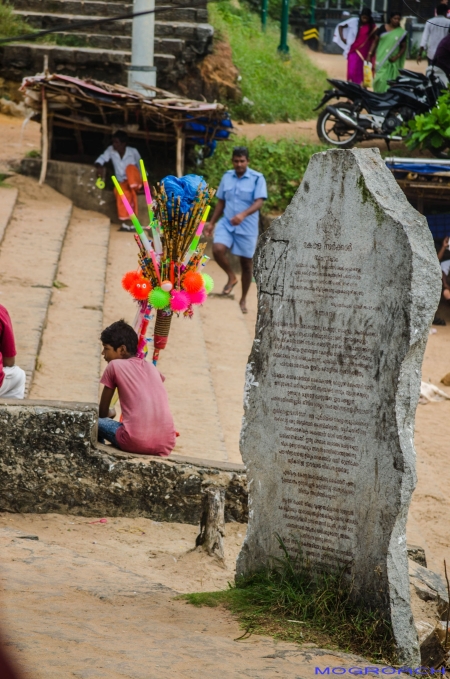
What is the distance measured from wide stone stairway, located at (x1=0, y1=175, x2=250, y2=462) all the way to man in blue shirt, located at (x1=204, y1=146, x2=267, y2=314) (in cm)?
75

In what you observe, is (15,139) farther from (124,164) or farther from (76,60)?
(124,164)

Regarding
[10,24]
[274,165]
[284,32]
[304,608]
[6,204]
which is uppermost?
[284,32]

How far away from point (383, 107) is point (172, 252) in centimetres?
966

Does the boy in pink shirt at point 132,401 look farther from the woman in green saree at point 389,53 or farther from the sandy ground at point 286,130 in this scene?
the woman in green saree at point 389,53

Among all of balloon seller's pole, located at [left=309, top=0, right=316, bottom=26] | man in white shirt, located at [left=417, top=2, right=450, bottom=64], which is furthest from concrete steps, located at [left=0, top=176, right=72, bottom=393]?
balloon seller's pole, located at [left=309, top=0, right=316, bottom=26]

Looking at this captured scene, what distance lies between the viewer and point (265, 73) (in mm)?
20125

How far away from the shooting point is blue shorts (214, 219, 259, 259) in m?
9.90

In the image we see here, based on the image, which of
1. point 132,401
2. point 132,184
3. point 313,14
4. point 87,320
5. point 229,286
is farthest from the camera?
point 313,14

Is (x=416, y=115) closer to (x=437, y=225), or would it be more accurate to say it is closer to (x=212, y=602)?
(x=437, y=225)

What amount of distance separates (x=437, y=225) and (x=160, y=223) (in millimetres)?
7496

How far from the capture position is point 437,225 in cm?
1254

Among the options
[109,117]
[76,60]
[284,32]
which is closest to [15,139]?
[76,60]

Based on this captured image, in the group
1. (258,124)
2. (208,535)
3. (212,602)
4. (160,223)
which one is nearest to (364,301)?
(212,602)

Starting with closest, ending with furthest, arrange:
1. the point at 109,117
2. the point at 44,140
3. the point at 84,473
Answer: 1. the point at 84,473
2. the point at 44,140
3. the point at 109,117
